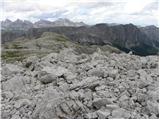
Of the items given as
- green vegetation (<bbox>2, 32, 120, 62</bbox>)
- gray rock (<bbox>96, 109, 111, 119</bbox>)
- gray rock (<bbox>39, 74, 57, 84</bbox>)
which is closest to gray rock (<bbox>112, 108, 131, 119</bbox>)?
gray rock (<bbox>96, 109, 111, 119</bbox>)

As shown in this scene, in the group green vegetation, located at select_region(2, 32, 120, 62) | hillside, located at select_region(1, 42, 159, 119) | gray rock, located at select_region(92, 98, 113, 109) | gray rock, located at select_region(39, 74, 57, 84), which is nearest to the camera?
hillside, located at select_region(1, 42, 159, 119)

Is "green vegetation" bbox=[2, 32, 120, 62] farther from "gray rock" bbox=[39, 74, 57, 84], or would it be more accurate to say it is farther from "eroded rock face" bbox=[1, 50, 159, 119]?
"gray rock" bbox=[39, 74, 57, 84]

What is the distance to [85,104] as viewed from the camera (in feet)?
49.1

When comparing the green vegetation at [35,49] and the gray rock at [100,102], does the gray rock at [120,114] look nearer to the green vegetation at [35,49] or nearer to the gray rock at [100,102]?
the gray rock at [100,102]

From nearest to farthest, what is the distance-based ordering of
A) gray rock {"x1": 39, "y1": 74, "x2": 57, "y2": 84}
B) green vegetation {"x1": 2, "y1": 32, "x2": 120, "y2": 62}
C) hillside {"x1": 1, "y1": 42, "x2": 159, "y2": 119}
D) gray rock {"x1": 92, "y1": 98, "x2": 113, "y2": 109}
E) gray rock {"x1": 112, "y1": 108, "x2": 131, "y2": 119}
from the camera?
gray rock {"x1": 112, "y1": 108, "x2": 131, "y2": 119}
hillside {"x1": 1, "y1": 42, "x2": 159, "y2": 119}
gray rock {"x1": 92, "y1": 98, "x2": 113, "y2": 109}
gray rock {"x1": 39, "y1": 74, "x2": 57, "y2": 84}
green vegetation {"x1": 2, "y1": 32, "x2": 120, "y2": 62}

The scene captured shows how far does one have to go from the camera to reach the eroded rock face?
14.5 metres

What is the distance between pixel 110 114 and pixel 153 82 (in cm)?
435

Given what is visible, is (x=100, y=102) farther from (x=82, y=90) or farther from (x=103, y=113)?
(x=82, y=90)

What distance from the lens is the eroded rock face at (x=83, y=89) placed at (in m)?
14.5

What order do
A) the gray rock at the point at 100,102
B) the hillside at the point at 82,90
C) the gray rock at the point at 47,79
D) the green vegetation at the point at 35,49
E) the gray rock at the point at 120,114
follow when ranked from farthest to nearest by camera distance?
the green vegetation at the point at 35,49 → the gray rock at the point at 47,79 → the gray rock at the point at 100,102 → the hillside at the point at 82,90 → the gray rock at the point at 120,114

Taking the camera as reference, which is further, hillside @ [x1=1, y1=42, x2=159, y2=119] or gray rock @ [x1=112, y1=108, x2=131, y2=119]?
hillside @ [x1=1, y1=42, x2=159, y2=119]

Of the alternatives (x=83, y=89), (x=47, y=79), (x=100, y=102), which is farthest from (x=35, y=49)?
(x=100, y=102)

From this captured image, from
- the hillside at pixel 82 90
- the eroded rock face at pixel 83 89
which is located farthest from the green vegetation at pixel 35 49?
the eroded rock face at pixel 83 89

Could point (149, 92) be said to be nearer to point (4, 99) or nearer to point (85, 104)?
point (85, 104)
